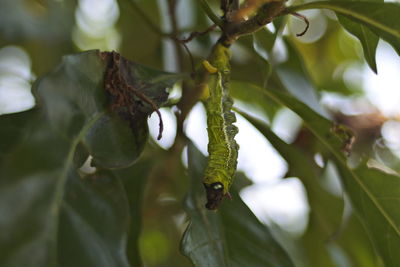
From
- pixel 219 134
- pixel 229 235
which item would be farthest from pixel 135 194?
pixel 219 134

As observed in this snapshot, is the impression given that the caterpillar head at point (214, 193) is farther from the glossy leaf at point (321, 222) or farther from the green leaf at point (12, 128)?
the glossy leaf at point (321, 222)

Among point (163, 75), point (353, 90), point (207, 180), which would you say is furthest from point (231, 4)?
point (353, 90)

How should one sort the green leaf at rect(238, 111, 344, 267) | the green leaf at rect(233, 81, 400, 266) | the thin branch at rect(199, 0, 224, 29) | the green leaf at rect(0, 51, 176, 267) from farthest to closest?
the green leaf at rect(238, 111, 344, 267) < the green leaf at rect(233, 81, 400, 266) < the thin branch at rect(199, 0, 224, 29) < the green leaf at rect(0, 51, 176, 267)

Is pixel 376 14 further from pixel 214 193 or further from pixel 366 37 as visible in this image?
pixel 214 193

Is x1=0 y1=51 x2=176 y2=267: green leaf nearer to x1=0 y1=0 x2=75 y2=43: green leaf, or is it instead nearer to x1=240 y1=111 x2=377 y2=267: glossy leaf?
x1=240 y1=111 x2=377 y2=267: glossy leaf

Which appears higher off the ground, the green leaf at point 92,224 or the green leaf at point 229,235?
the green leaf at point 92,224

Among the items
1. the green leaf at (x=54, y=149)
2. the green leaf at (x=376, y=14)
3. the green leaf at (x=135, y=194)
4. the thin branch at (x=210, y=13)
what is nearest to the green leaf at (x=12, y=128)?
the green leaf at (x=54, y=149)

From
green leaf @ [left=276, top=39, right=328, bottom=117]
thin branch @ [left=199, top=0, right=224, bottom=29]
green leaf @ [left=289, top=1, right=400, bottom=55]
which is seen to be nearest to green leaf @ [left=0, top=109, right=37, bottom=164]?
thin branch @ [left=199, top=0, right=224, bottom=29]

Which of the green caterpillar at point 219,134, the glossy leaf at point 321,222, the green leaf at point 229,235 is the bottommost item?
the glossy leaf at point 321,222
